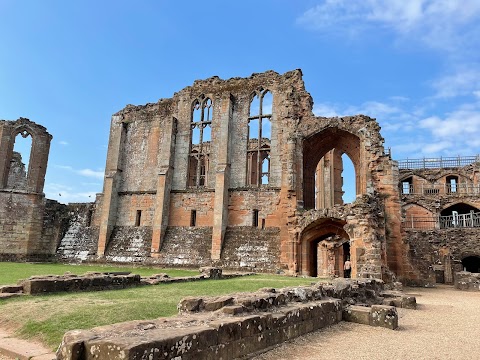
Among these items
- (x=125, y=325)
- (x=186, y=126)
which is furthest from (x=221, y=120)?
(x=125, y=325)

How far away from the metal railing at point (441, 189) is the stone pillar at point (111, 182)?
2737cm

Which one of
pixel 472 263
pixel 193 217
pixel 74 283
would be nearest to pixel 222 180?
pixel 193 217

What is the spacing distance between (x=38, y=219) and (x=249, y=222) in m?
13.4

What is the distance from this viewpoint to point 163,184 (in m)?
21.2

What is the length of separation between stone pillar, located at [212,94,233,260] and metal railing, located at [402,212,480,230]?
622 inches

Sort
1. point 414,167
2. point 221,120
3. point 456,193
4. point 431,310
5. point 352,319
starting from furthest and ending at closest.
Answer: point 414,167 → point 456,193 → point 221,120 → point 431,310 → point 352,319

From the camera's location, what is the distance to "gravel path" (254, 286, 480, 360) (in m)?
4.49

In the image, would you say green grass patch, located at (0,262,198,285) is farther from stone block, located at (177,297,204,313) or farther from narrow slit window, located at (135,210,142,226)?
stone block, located at (177,297,204,313)

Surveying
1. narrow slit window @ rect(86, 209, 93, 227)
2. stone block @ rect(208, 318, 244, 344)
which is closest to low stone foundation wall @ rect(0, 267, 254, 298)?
stone block @ rect(208, 318, 244, 344)

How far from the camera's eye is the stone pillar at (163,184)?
2036 centimetres

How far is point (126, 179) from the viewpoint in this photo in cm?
2325

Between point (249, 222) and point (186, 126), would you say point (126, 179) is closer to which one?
point (186, 126)

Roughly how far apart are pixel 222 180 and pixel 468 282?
12803 millimetres

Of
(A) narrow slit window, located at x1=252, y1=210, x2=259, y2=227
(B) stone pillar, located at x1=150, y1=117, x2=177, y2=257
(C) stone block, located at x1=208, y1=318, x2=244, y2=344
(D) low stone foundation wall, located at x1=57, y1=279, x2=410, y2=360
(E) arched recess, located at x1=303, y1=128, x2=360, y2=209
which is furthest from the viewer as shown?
(B) stone pillar, located at x1=150, y1=117, x2=177, y2=257
